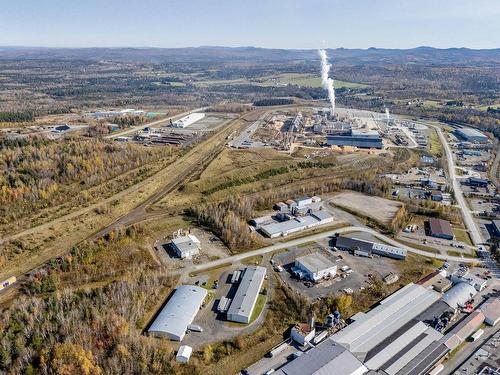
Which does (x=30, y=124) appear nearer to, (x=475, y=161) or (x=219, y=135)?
(x=219, y=135)

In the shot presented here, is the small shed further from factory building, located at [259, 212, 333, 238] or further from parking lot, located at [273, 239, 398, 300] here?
factory building, located at [259, 212, 333, 238]

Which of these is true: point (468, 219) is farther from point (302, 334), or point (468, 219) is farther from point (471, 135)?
point (471, 135)

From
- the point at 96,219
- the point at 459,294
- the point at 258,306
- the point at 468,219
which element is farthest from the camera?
the point at 468,219

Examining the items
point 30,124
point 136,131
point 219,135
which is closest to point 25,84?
point 30,124

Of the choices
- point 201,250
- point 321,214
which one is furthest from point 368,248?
point 201,250

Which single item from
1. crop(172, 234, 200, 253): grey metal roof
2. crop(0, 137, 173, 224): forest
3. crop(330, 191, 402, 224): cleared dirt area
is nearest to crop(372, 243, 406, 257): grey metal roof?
crop(330, 191, 402, 224): cleared dirt area

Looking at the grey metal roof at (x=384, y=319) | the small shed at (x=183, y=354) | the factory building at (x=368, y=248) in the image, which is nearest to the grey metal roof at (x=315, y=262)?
the factory building at (x=368, y=248)
